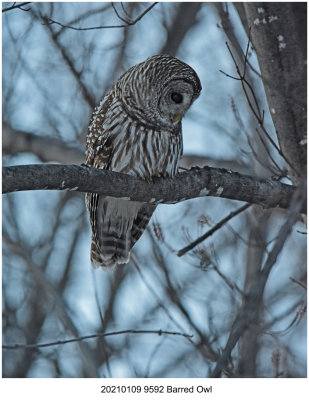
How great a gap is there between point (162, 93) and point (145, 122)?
218mm

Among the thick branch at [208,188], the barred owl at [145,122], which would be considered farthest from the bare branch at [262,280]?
the barred owl at [145,122]

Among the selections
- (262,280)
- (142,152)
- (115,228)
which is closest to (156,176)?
(142,152)

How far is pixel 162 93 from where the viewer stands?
3789 mm

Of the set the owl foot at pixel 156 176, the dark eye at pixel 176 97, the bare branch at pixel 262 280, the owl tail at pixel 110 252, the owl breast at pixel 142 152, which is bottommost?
the bare branch at pixel 262 280

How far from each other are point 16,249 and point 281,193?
2406mm

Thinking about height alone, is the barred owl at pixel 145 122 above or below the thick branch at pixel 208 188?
above

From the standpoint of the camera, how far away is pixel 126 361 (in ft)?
13.5

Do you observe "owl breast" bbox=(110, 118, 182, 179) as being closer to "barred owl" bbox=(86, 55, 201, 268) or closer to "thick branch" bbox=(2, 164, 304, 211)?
"barred owl" bbox=(86, 55, 201, 268)

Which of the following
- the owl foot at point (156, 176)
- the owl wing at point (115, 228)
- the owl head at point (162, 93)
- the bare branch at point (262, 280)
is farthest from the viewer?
the owl wing at point (115, 228)

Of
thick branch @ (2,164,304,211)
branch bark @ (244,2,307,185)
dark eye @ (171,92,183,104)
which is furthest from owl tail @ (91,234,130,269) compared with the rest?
branch bark @ (244,2,307,185)

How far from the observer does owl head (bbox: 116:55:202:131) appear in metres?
3.68

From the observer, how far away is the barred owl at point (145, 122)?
12.2ft

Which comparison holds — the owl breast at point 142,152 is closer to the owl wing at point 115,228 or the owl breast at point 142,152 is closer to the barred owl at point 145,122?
the barred owl at point 145,122

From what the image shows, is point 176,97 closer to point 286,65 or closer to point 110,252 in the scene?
point 286,65
